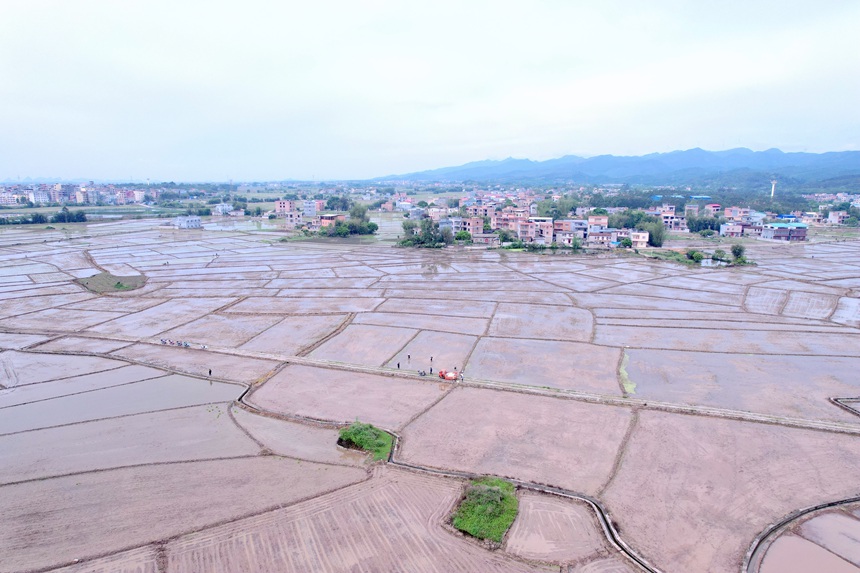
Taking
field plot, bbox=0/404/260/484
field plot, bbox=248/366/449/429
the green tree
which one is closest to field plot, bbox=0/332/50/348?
field plot, bbox=0/404/260/484

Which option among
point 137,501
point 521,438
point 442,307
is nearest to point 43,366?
point 137,501

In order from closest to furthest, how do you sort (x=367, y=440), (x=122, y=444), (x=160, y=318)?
(x=367, y=440) → (x=122, y=444) → (x=160, y=318)

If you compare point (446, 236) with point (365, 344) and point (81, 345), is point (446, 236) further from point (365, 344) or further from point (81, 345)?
point (81, 345)

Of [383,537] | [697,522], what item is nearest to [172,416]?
[383,537]

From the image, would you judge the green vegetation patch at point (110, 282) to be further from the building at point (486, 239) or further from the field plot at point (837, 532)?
the field plot at point (837, 532)

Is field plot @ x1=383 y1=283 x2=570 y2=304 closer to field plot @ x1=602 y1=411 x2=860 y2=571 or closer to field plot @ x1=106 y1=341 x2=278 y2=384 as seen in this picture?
field plot @ x1=106 y1=341 x2=278 y2=384

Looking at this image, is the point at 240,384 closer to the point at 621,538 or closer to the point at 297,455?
the point at 297,455
